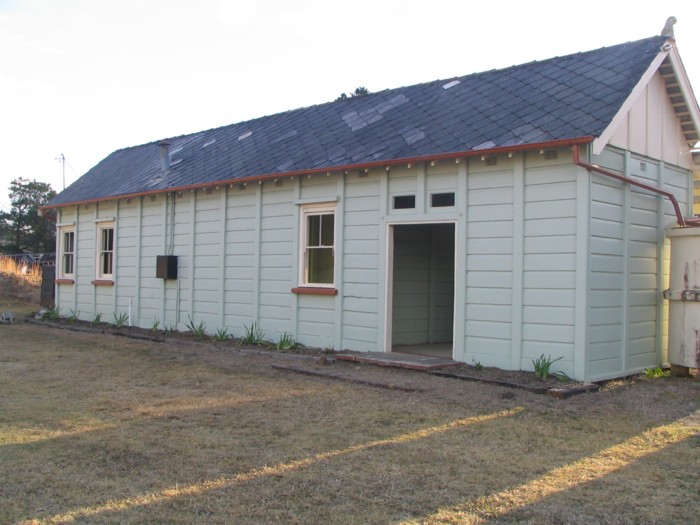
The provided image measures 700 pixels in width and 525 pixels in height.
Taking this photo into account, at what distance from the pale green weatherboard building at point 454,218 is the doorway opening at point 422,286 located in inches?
1.4

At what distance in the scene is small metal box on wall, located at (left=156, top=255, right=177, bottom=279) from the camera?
13727mm

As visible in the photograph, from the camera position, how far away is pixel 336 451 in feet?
17.9

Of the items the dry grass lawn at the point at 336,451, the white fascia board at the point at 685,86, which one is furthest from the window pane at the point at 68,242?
the white fascia board at the point at 685,86

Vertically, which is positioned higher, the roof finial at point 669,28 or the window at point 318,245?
the roof finial at point 669,28

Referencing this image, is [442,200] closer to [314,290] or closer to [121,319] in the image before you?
[314,290]

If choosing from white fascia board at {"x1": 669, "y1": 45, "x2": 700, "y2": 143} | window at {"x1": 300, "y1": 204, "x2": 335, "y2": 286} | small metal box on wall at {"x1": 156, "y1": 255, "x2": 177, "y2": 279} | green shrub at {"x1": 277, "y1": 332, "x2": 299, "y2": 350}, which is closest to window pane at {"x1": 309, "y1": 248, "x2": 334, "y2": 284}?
window at {"x1": 300, "y1": 204, "x2": 335, "y2": 286}

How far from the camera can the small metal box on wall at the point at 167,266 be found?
13727mm

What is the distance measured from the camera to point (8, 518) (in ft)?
13.0

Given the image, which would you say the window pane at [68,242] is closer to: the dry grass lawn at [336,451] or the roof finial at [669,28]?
the dry grass lawn at [336,451]

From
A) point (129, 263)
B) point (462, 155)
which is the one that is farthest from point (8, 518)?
point (129, 263)

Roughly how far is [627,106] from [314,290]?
5.27 m

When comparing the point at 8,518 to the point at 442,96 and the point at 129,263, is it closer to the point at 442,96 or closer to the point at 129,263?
the point at 442,96

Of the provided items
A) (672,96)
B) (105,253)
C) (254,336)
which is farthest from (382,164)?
(105,253)

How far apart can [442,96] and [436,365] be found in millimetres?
4535
